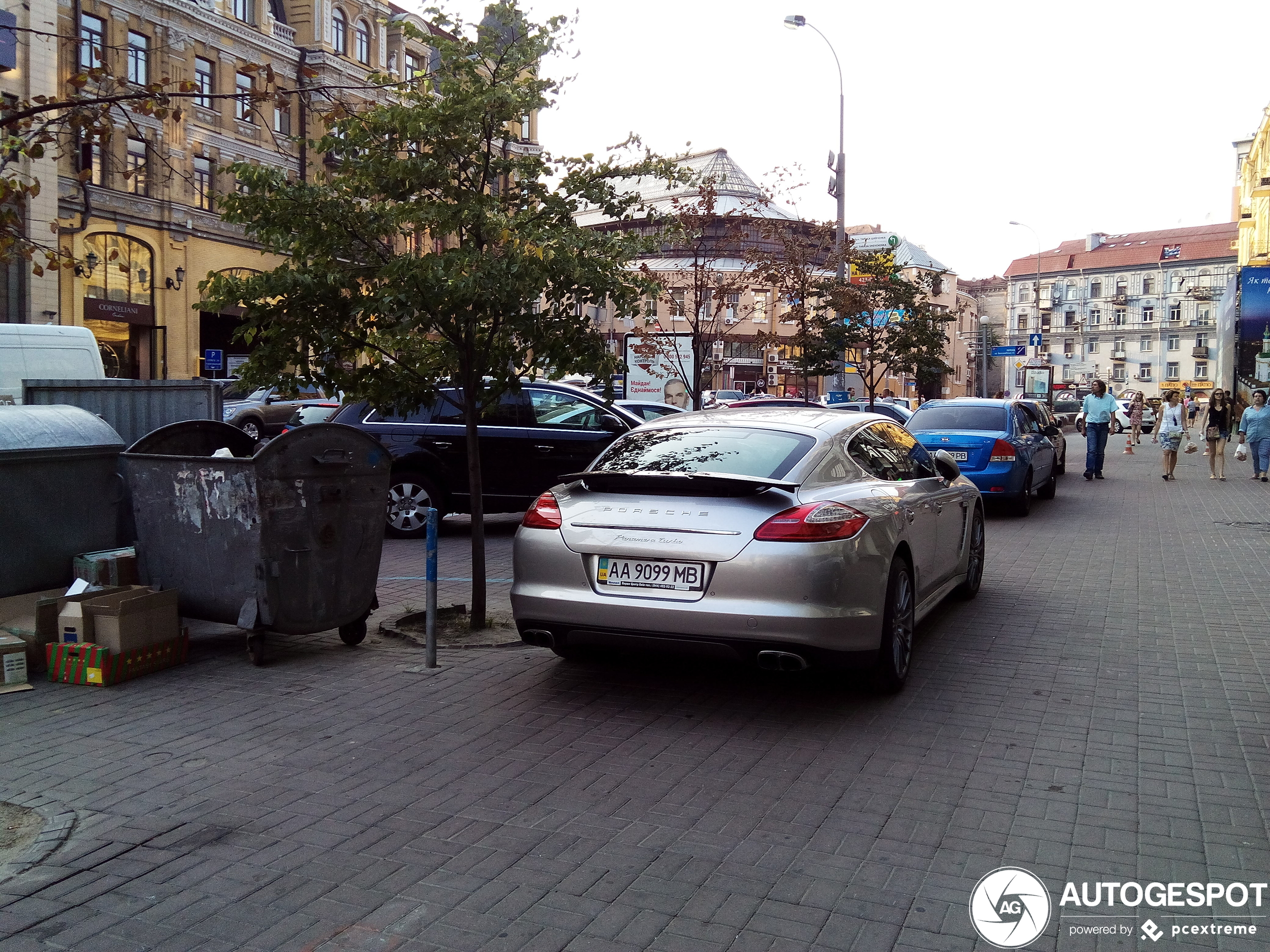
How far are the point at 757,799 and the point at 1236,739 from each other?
2.50 metres

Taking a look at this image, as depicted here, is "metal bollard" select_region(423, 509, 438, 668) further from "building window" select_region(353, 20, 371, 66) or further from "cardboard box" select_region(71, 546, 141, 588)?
"building window" select_region(353, 20, 371, 66)

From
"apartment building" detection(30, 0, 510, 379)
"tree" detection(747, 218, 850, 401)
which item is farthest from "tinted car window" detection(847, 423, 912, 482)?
"apartment building" detection(30, 0, 510, 379)

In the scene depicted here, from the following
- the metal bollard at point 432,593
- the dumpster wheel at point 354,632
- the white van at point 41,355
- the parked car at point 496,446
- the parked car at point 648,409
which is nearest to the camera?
the metal bollard at point 432,593

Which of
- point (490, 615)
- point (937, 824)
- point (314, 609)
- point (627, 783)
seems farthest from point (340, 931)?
point (490, 615)

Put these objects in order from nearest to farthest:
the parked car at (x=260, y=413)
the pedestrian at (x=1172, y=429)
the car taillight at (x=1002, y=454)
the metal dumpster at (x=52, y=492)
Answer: the metal dumpster at (x=52, y=492) < the car taillight at (x=1002, y=454) < the pedestrian at (x=1172, y=429) < the parked car at (x=260, y=413)

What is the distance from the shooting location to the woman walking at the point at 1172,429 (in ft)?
71.5

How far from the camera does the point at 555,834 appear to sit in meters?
4.15

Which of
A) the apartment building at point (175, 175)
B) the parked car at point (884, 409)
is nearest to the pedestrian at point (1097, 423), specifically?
the parked car at point (884, 409)

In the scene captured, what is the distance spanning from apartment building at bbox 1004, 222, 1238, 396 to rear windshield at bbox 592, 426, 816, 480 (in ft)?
348

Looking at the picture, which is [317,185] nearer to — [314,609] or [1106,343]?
[314,609]

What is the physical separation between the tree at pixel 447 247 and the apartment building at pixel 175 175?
25893 millimetres

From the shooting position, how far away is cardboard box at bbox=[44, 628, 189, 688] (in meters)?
6.25

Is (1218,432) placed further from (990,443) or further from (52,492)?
(52,492)

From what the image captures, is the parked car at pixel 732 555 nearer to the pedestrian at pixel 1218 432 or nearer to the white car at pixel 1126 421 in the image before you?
the pedestrian at pixel 1218 432
